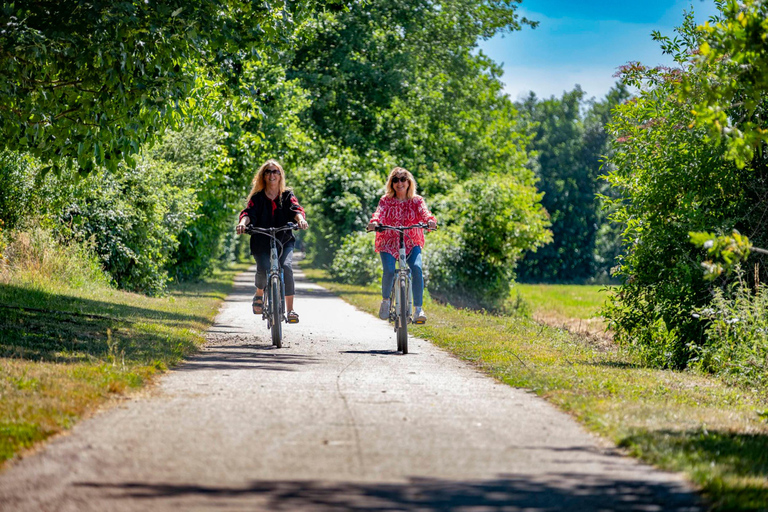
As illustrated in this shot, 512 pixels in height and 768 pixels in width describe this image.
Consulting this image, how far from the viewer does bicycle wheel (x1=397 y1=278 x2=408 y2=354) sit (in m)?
11.2

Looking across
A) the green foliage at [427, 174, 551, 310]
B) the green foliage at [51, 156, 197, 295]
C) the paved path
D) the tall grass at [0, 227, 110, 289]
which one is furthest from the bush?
the paved path

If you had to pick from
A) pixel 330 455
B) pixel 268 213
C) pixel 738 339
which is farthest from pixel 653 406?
pixel 268 213

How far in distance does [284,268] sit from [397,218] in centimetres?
154

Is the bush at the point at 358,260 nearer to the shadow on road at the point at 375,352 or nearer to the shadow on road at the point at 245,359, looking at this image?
the shadow on road at the point at 375,352

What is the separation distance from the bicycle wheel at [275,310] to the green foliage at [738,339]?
4890mm

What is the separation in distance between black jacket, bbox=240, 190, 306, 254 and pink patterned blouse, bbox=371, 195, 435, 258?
3.31 ft

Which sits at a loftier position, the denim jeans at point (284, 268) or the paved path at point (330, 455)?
the denim jeans at point (284, 268)

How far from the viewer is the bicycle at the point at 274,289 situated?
1141cm

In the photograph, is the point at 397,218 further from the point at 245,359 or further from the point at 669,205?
the point at 669,205

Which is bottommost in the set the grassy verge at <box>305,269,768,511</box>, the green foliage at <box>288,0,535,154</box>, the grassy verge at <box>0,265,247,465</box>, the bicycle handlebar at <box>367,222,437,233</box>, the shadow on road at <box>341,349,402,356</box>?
the grassy verge at <box>305,269,768,511</box>

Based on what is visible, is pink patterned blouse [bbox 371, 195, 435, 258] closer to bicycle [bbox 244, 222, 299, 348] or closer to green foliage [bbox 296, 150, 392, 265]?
bicycle [bbox 244, 222, 299, 348]

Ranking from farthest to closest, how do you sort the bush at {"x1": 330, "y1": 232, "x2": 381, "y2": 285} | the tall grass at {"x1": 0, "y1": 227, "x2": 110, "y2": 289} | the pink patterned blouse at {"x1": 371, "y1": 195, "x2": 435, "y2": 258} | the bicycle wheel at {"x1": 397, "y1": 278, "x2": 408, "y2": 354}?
1. the bush at {"x1": 330, "y1": 232, "x2": 381, "y2": 285}
2. the tall grass at {"x1": 0, "y1": 227, "x2": 110, "y2": 289}
3. the pink patterned blouse at {"x1": 371, "y1": 195, "x2": 435, "y2": 258}
4. the bicycle wheel at {"x1": 397, "y1": 278, "x2": 408, "y2": 354}

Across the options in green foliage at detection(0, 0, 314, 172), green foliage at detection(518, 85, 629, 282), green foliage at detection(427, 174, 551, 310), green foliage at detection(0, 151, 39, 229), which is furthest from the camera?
green foliage at detection(518, 85, 629, 282)

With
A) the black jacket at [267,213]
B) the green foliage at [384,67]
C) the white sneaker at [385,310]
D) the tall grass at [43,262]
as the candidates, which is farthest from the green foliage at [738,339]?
the green foliage at [384,67]
